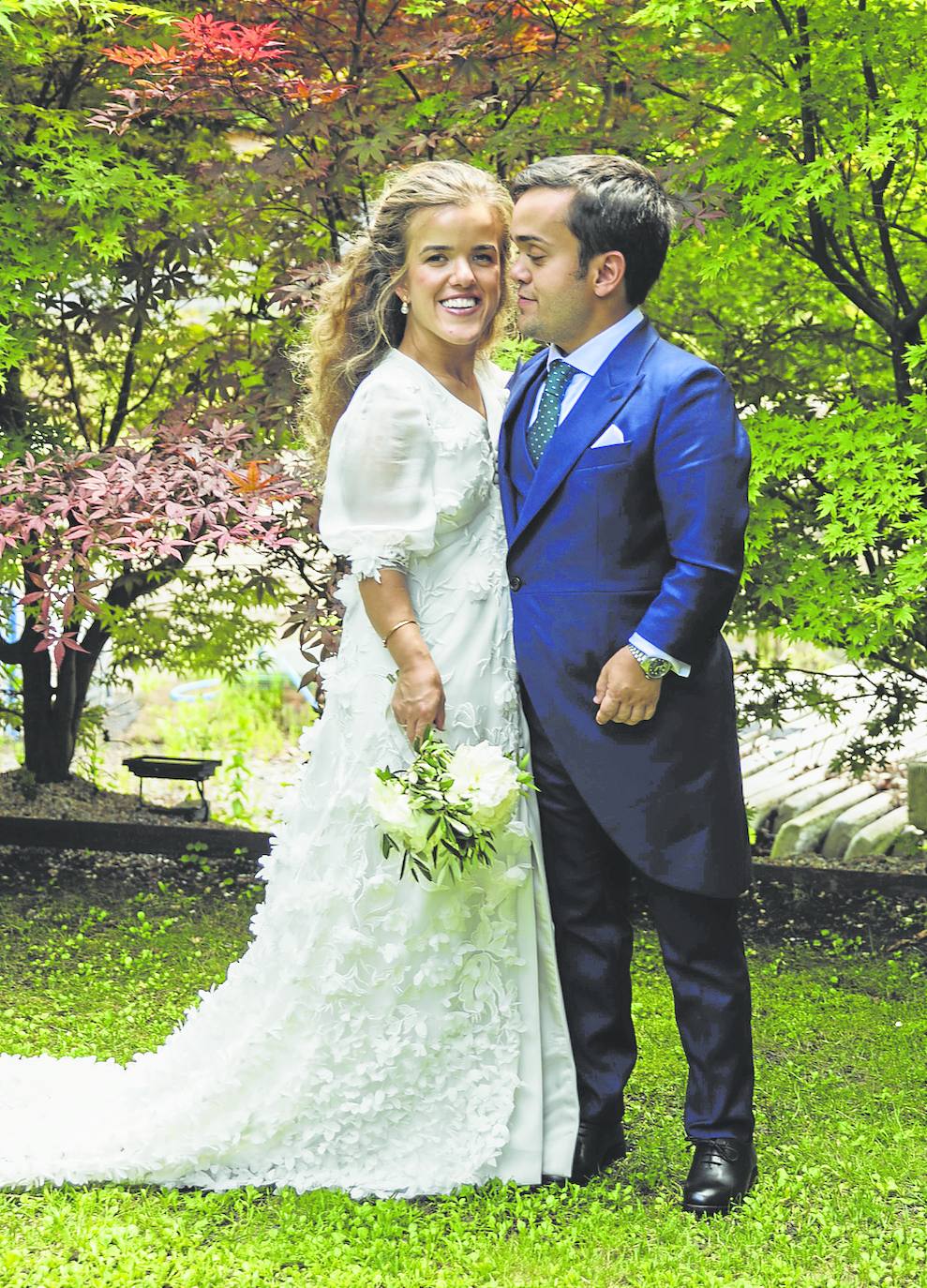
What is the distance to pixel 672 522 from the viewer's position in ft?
8.80

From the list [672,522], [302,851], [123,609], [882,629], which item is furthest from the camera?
[123,609]

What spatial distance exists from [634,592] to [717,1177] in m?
1.21

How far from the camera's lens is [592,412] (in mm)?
2768

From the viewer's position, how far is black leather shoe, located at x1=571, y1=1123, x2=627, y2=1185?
304cm

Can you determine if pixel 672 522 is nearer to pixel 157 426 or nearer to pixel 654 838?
pixel 654 838

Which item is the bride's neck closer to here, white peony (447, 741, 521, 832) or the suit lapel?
the suit lapel

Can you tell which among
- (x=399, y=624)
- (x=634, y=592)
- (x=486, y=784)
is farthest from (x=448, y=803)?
(x=634, y=592)

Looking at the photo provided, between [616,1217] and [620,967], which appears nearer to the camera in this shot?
[616,1217]

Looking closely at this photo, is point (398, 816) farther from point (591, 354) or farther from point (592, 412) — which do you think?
point (591, 354)

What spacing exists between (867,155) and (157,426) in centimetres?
216

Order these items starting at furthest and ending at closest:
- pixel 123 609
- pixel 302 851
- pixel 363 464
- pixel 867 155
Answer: pixel 123 609
pixel 867 155
pixel 302 851
pixel 363 464

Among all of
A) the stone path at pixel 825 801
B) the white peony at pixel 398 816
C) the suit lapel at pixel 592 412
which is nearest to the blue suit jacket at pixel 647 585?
the suit lapel at pixel 592 412

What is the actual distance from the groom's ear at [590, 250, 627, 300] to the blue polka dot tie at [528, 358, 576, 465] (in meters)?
0.16

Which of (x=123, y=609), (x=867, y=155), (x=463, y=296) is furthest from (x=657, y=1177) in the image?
(x=123, y=609)
